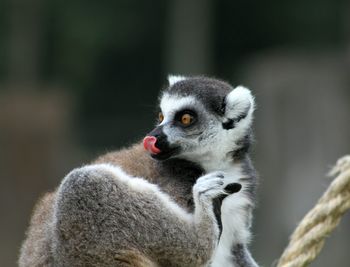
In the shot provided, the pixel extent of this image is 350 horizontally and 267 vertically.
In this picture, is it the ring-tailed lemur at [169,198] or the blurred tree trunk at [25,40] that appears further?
the blurred tree trunk at [25,40]

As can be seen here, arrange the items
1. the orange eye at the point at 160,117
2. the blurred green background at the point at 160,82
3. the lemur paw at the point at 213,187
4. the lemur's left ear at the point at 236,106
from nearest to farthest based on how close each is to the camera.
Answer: the lemur paw at the point at 213,187
the lemur's left ear at the point at 236,106
the orange eye at the point at 160,117
the blurred green background at the point at 160,82

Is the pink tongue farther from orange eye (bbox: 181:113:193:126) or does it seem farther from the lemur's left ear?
the lemur's left ear

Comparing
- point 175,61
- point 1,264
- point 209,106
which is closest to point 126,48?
point 175,61

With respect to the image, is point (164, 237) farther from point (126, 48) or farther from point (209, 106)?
point (126, 48)

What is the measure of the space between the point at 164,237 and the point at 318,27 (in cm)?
1943

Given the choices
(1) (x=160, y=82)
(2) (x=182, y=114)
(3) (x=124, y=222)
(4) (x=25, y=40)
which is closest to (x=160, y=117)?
(2) (x=182, y=114)

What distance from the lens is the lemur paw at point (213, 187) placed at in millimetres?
4918

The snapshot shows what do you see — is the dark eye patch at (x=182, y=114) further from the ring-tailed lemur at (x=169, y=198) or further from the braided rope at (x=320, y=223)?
the braided rope at (x=320, y=223)

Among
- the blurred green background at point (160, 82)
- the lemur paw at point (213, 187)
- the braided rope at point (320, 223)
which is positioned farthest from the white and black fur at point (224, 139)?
the blurred green background at point (160, 82)

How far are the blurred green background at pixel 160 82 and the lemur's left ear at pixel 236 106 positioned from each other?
20.3 ft

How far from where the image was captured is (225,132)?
548 centimetres

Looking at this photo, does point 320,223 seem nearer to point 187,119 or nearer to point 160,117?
point 187,119

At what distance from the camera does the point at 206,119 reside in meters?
5.50

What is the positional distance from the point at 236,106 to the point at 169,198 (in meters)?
A: 0.78
